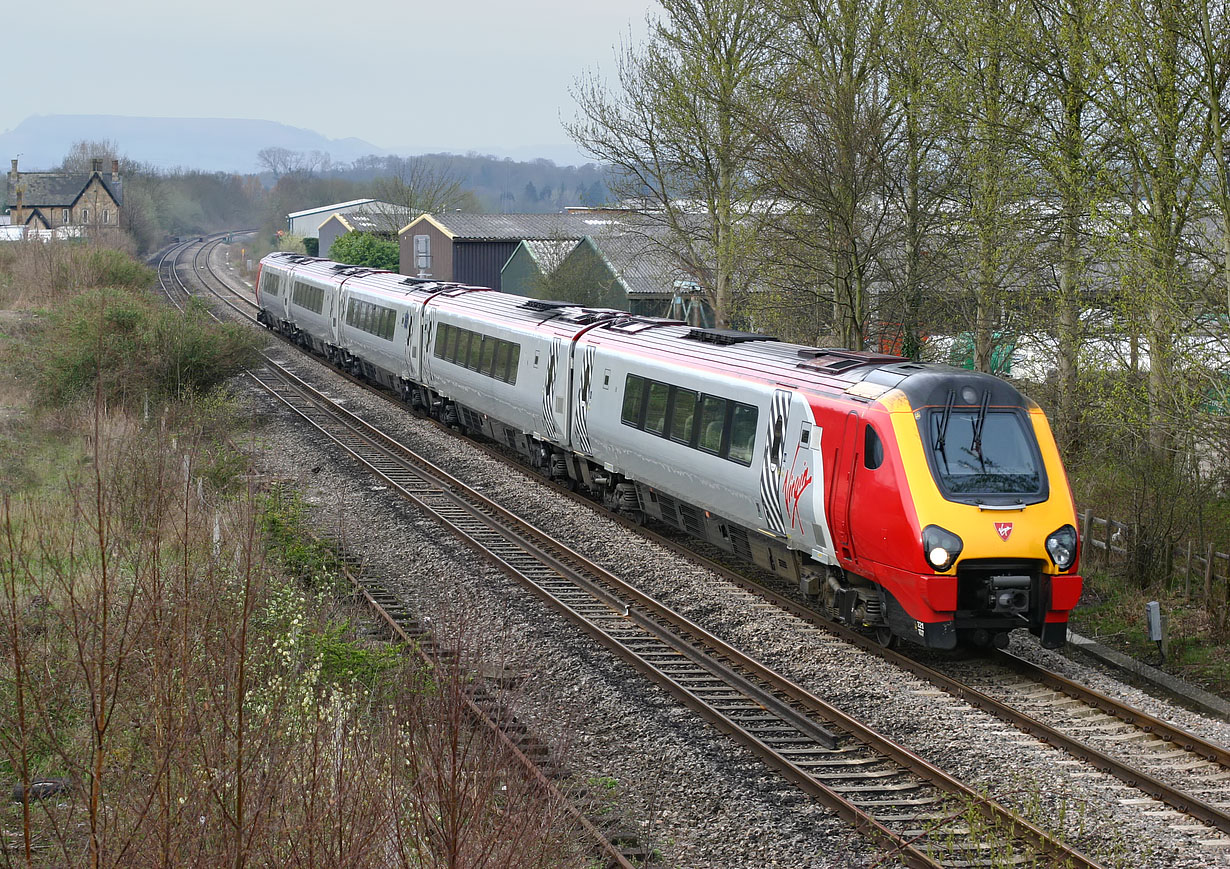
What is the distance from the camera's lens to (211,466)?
18.0 m

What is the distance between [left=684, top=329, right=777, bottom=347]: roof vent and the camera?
45.8 ft

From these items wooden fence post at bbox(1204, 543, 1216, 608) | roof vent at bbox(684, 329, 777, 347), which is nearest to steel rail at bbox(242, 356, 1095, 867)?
roof vent at bbox(684, 329, 777, 347)

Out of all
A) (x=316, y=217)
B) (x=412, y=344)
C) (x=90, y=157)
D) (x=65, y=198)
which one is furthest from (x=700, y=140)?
(x=90, y=157)

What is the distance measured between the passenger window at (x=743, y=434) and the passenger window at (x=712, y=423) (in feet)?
0.87

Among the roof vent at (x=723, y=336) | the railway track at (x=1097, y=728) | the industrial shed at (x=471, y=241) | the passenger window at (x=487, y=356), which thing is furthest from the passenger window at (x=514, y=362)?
the industrial shed at (x=471, y=241)

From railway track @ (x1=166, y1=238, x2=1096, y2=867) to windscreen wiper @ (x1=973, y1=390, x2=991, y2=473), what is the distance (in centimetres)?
262

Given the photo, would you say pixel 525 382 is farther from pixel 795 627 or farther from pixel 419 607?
pixel 795 627

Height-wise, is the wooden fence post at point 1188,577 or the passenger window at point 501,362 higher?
the passenger window at point 501,362

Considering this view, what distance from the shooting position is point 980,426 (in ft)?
33.5

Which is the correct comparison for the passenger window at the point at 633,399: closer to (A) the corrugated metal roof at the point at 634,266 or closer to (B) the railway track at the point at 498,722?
(B) the railway track at the point at 498,722

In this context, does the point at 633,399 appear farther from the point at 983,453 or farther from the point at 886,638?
the point at 983,453

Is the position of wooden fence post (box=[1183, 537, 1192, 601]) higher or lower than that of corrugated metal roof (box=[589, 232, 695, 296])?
lower

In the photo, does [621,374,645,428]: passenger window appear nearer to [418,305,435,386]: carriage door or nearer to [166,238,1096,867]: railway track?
[166,238,1096,867]: railway track

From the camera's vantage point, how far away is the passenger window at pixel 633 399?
14.7 metres
